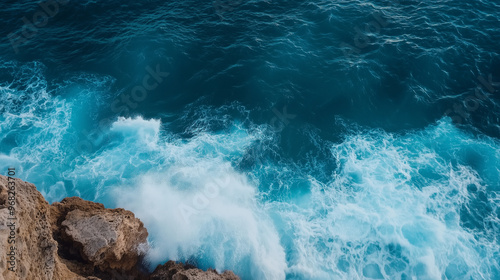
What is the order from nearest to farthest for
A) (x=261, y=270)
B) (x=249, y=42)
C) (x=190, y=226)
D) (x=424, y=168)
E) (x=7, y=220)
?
1. (x=7, y=220)
2. (x=261, y=270)
3. (x=190, y=226)
4. (x=424, y=168)
5. (x=249, y=42)

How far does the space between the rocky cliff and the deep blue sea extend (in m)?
1.89

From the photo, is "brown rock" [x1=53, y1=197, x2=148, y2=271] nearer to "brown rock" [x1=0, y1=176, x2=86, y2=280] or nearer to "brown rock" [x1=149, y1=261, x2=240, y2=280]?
"brown rock" [x1=0, y1=176, x2=86, y2=280]

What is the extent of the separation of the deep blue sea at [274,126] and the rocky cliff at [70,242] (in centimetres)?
189

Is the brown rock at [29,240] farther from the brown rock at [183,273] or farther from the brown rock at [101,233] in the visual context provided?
the brown rock at [183,273]

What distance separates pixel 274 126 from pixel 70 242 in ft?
67.8

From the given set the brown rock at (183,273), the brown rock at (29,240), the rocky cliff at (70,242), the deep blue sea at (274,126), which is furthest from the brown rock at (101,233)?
the brown rock at (183,273)

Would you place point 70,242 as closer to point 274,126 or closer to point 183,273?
point 183,273

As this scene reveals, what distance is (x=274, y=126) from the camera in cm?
3438

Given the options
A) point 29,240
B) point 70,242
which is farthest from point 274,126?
point 29,240

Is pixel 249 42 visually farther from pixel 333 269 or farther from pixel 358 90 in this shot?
pixel 333 269

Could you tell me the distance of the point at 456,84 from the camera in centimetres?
3641

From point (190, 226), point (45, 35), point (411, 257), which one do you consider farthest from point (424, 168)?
point (45, 35)

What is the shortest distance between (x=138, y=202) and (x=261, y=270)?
1187cm

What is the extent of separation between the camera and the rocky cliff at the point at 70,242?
57.3ft
